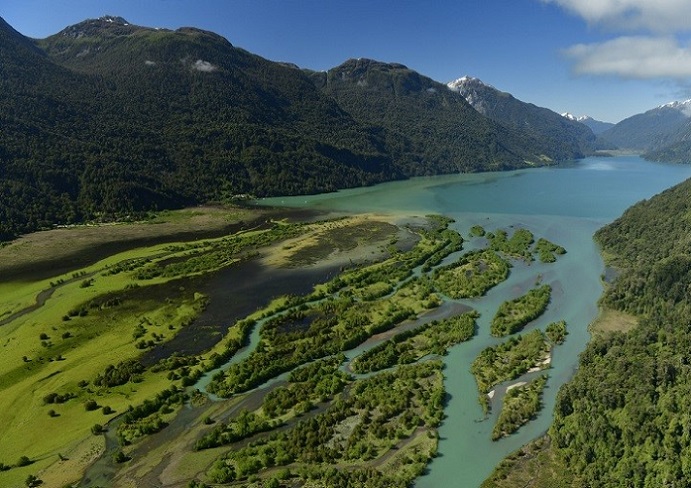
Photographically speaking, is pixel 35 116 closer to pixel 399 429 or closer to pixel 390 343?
pixel 390 343

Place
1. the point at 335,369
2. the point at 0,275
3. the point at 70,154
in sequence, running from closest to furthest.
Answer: the point at 335,369 < the point at 0,275 < the point at 70,154

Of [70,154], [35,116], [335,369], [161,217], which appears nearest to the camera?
[335,369]

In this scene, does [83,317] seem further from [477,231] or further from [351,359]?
[477,231]

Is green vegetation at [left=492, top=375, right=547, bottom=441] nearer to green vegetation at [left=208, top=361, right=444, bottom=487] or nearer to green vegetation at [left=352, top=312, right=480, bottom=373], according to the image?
green vegetation at [left=208, top=361, right=444, bottom=487]

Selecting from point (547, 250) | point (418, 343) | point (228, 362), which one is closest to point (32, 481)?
point (228, 362)

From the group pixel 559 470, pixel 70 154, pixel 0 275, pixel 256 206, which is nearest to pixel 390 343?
pixel 559 470

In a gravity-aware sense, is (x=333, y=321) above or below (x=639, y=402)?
above

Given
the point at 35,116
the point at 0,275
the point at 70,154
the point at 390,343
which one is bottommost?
the point at 390,343
